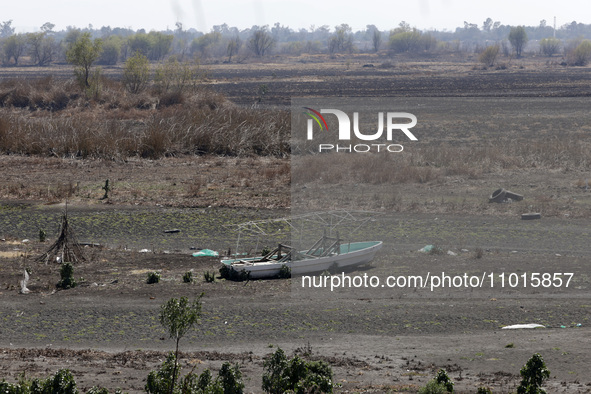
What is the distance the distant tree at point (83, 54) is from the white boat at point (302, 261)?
3916 cm

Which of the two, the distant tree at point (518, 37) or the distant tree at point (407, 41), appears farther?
the distant tree at point (407, 41)

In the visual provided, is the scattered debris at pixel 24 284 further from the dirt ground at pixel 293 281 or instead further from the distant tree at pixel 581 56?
the distant tree at pixel 581 56

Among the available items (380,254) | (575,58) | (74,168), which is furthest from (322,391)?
(575,58)

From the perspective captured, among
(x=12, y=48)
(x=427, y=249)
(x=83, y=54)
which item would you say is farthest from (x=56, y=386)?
(x=12, y=48)

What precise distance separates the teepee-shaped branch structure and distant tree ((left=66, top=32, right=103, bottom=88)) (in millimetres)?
36956

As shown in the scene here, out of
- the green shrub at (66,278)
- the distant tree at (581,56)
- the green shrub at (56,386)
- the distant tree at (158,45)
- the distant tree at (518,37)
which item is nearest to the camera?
the green shrub at (56,386)

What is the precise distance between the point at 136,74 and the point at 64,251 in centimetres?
3880

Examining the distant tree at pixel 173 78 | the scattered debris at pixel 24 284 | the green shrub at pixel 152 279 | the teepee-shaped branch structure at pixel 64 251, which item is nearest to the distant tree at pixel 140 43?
the distant tree at pixel 173 78

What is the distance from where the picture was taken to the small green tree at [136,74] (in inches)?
2116

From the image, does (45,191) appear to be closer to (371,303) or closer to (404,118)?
(371,303)

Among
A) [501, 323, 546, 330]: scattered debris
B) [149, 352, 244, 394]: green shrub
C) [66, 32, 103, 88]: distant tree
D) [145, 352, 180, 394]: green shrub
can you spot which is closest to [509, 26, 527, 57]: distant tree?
[66, 32, 103, 88]: distant tree

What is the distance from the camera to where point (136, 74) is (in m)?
53.9

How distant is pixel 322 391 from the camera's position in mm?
8523

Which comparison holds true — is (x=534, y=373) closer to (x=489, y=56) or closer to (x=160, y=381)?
(x=160, y=381)
